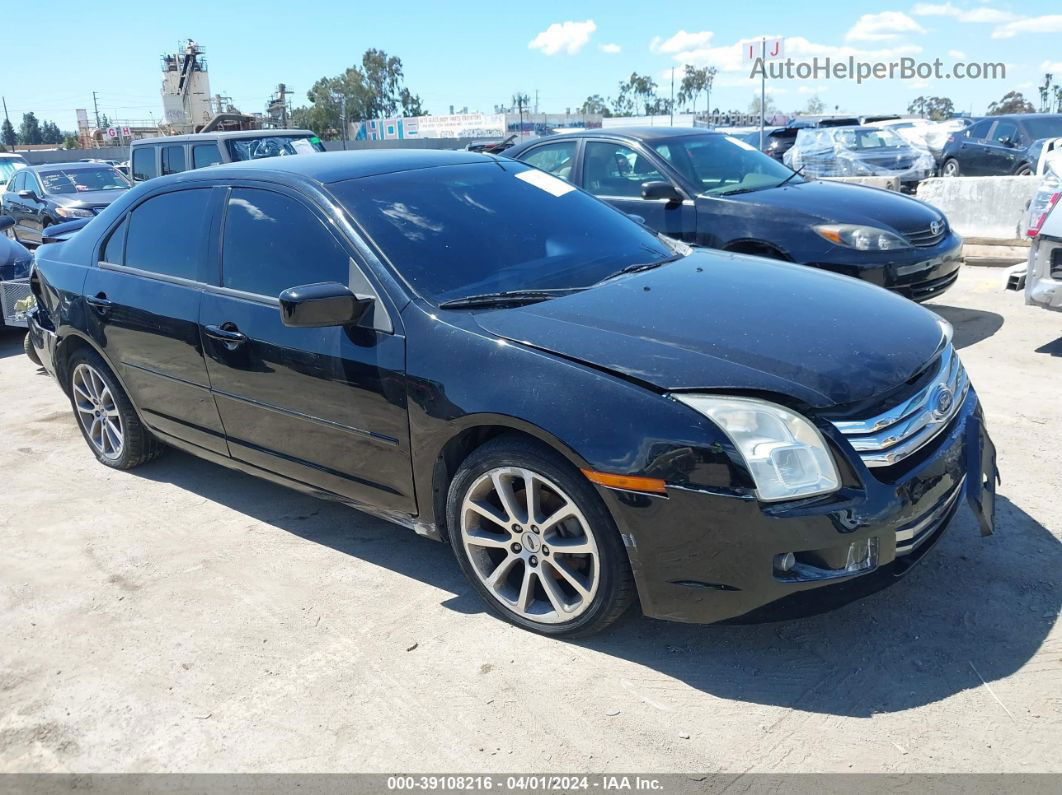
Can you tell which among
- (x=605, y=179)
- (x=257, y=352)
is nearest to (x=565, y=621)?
(x=257, y=352)

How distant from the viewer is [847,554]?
2693 millimetres

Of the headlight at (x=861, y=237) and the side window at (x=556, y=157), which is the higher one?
the side window at (x=556, y=157)

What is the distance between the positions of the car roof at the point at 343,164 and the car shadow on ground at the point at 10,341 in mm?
5203

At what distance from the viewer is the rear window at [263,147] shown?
38.1ft

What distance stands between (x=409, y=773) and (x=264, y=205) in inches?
97.6

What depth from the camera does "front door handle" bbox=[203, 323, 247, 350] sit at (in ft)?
12.6

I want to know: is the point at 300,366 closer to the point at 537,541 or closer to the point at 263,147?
the point at 537,541

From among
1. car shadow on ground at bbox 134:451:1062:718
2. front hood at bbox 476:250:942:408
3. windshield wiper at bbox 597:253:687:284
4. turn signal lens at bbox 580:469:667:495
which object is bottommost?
car shadow on ground at bbox 134:451:1062:718

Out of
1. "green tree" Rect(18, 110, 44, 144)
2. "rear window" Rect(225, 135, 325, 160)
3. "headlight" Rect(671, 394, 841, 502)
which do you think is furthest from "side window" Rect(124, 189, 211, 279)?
"green tree" Rect(18, 110, 44, 144)

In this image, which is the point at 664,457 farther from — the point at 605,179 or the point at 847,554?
the point at 605,179

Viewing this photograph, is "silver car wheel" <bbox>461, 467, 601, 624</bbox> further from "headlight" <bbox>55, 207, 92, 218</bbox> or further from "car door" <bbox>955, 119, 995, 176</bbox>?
"car door" <bbox>955, 119, 995, 176</bbox>

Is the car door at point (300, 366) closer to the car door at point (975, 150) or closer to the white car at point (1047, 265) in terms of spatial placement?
the white car at point (1047, 265)

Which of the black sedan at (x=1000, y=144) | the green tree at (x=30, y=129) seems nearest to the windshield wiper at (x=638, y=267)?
Answer: the black sedan at (x=1000, y=144)

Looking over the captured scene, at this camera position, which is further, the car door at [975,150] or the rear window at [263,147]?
the car door at [975,150]
